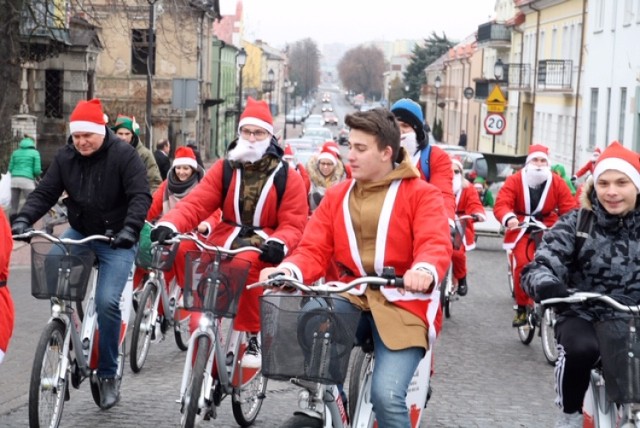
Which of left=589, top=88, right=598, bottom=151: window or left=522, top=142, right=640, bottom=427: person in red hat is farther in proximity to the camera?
left=589, top=88, right=598, bottom=151: window

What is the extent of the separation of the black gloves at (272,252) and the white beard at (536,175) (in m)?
5.50

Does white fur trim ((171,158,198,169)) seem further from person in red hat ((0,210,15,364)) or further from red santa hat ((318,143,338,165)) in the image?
person in red hat ((0,210,15,364))

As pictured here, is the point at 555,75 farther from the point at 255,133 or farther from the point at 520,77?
the point at 255,133

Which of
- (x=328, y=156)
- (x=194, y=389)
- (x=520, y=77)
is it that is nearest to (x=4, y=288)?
(x=194, y=389)

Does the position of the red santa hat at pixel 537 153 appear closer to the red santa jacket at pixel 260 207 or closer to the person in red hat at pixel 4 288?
the red santa jacket at pixel 260 207

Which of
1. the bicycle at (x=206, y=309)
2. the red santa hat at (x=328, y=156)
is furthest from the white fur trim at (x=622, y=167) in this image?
the red santa hat at (x=328, y=156)

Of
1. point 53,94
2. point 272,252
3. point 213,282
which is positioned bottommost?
point 53,94

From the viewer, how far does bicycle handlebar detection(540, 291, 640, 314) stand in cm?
547

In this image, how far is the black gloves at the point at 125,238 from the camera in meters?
7.77

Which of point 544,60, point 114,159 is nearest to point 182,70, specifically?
point 544,60

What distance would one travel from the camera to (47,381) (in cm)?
734

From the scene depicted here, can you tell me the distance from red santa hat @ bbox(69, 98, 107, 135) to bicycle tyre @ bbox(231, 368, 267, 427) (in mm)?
1861

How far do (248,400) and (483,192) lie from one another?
2062cm

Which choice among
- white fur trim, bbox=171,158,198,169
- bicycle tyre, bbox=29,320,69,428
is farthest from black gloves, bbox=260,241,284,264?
white fur trim, bbox=171,158,198,169
